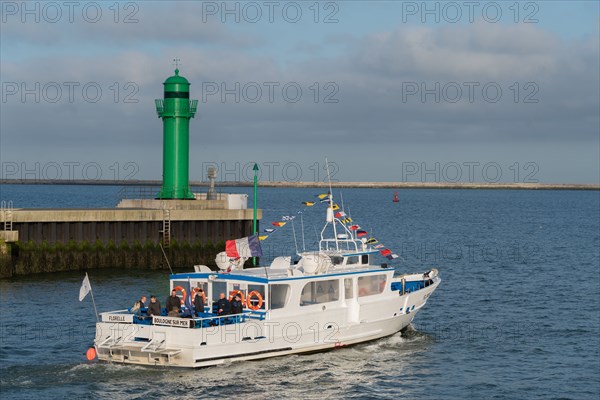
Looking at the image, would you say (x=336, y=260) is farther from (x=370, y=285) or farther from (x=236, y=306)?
(x=236, y=306)

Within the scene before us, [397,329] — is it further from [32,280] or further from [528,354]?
[32,280]

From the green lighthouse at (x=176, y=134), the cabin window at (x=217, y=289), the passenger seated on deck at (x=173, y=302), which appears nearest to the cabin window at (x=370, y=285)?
the cabin window at (x=217, y=289)

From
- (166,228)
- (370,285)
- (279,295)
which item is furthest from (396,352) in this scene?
(166,228)

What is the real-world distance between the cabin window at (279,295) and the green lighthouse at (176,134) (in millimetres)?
26628

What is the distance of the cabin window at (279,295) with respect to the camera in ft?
92.1

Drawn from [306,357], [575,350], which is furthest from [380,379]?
[575,350]

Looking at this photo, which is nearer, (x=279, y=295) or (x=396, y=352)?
(x=279, y=295)

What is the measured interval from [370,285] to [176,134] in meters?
25.4

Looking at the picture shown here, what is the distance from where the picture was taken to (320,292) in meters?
29.2

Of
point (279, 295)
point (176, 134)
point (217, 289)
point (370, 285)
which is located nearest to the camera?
point (279, 295)

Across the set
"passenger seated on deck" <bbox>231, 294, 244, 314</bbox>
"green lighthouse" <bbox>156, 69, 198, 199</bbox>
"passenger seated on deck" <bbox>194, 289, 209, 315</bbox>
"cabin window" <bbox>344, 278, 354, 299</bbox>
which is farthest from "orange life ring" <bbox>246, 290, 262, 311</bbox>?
"green lighthouse" <bbox>156, 69, 198, 199</bbox>

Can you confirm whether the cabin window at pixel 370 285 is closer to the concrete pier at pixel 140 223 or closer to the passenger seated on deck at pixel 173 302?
the passenger seated on deck at pixel 173 302

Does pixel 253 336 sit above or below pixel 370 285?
below

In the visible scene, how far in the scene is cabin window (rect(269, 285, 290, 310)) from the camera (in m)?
28.1
